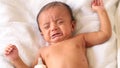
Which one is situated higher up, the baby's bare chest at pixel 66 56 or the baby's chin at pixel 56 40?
the baby's chin at pixel 56 40

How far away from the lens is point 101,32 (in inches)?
56.6

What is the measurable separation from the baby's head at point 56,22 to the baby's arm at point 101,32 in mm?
103

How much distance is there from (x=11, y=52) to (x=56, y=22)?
0.28 metres

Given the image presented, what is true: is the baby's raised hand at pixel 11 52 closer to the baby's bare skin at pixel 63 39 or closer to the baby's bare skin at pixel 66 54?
the baby's bare skin at pixel 63 39

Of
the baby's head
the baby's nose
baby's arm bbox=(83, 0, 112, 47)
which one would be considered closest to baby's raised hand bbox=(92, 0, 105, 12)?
baby's arm bbox=(83, 0, 112, 47)

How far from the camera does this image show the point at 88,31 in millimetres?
1496

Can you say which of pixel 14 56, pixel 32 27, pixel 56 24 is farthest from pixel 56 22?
pixel 14 56

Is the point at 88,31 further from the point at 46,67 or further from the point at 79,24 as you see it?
the point at 46,67

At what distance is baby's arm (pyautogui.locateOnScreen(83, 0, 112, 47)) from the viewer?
4.67ft

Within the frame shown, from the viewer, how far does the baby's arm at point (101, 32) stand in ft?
4.67

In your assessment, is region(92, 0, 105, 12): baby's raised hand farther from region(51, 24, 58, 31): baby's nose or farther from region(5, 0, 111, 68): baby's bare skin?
region(51, 24, 58, 31): baby's nose

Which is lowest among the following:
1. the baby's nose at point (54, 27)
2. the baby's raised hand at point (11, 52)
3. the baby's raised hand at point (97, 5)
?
the baby's raised hand at point (11, 52)

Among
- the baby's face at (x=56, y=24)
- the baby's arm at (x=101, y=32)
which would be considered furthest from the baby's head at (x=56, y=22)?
the baby's arm at (x=101, y=32)

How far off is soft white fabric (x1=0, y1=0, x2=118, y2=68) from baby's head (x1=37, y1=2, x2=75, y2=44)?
0.05 metres
